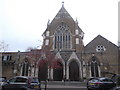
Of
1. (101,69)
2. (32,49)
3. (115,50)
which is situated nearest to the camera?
(32,49)

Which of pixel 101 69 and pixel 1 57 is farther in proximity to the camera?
pixel 1 57

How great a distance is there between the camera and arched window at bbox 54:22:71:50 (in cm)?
3211

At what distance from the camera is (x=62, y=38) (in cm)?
3281

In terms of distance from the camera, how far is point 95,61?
28.0 metres

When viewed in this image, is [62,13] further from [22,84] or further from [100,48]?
[22,84]

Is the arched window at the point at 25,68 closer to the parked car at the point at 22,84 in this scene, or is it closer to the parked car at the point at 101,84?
the parked car at the point at 22,84

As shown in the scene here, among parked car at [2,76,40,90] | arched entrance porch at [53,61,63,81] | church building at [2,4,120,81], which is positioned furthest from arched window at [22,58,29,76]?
parked car at [2,76,40,90]

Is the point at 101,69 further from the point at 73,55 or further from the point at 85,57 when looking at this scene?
the point at 73,55

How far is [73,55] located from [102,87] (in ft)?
52.3

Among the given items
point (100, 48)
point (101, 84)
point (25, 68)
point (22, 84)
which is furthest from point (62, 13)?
point (22, 84)

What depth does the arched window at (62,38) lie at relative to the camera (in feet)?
105

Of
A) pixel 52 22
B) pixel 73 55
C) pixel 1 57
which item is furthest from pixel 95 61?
pixel 1 57

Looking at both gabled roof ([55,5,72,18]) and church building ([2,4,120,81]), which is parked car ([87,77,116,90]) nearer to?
church building ([2,4,120,81])

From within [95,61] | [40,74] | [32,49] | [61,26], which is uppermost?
[61,26]
